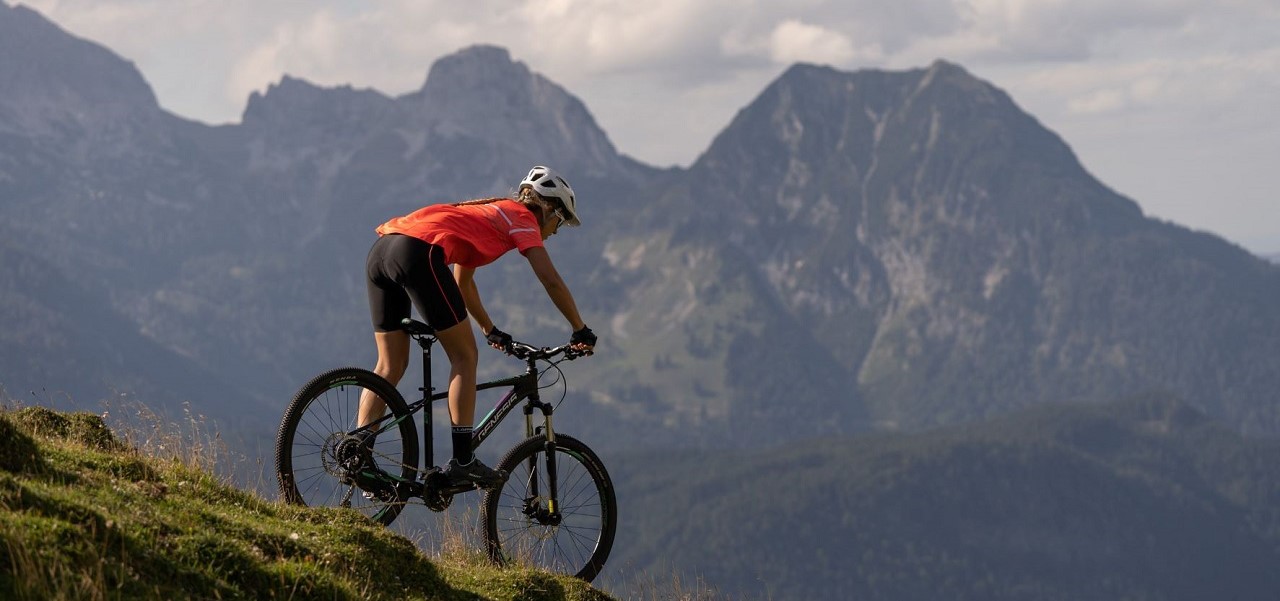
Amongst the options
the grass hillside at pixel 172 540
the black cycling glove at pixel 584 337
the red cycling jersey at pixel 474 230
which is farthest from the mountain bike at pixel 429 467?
the red cycling jersey at pixel 474 230

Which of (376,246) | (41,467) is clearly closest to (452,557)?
(376,246)

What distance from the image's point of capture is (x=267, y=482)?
12.2m

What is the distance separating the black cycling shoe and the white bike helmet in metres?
Answer: 2.31

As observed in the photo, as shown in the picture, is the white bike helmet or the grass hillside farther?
the white bike helmet

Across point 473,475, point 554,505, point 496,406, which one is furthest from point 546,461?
point 473,475

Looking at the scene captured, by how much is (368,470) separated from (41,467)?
105 inches

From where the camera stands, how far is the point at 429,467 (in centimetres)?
1171

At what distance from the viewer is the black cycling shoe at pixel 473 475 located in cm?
1159

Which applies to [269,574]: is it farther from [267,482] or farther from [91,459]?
[267,482]

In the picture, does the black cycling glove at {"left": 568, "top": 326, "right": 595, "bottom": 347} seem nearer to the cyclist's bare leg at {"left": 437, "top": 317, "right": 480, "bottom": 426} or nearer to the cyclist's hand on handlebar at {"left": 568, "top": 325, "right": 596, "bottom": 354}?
the cyclist's hand on handlebar at {"left": 568, "top": 325, "right": 596, "bottom": 354}

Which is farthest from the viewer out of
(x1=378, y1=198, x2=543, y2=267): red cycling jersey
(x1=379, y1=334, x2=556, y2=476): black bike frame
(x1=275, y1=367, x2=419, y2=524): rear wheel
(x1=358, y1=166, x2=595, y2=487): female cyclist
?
(x1=379, y1=334, x2=556, y2=476): black bike frame

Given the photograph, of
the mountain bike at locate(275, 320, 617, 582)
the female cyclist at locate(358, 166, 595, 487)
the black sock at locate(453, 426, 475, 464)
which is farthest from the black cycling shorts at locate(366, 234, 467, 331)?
the black sock at locate(453, 426, 475, 464)

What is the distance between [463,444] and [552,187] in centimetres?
238

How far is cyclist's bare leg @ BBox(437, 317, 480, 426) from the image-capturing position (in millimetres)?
11562
